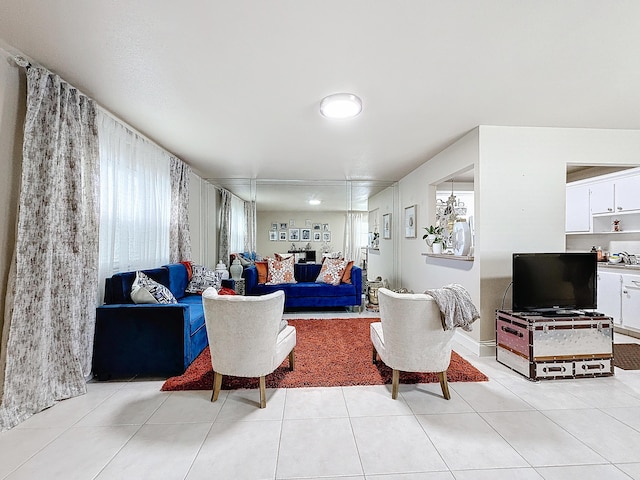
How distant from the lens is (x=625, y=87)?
8.11 ft

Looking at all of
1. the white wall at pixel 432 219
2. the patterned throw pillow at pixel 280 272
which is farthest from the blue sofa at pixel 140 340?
the white wall at pixel 432 219

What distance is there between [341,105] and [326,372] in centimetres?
241

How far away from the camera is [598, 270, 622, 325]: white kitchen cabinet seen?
13.4ft

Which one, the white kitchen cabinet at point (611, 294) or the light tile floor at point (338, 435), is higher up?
the white kitchen cabinet at point (611, 294)

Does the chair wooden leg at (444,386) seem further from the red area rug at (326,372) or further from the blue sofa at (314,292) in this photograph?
the blue sofa at (314,292)

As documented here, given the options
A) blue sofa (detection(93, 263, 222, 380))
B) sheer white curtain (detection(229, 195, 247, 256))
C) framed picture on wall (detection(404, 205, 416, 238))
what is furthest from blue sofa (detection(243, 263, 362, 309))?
blue sofa (detection(93, 263, 222, 380))

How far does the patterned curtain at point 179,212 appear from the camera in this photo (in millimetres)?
4445

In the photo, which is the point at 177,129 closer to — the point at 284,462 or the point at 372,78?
the point at 372,78

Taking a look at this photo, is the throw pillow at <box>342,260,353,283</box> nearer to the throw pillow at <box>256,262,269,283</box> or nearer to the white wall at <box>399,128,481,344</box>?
the white wall at <box>399,128,481,344</box>

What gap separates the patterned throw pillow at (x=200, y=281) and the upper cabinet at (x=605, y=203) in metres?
5.57

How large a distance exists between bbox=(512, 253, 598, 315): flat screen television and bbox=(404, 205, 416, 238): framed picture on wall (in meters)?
2.47

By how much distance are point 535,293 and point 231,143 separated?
378 cm

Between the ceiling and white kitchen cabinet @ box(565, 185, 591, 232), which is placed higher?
the ceiling

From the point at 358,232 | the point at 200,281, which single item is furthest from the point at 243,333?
the point at 358,232
